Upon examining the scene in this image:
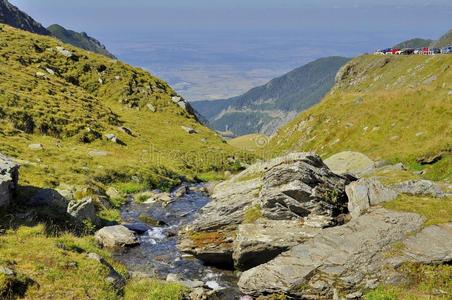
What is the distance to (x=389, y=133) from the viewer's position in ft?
148

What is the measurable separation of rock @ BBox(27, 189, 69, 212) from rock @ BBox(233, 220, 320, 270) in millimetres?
11568

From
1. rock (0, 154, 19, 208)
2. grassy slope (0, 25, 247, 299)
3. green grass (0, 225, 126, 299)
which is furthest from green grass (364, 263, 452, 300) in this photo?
rock (0, 154, 19, 208)

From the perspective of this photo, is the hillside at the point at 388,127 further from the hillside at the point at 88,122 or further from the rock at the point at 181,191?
the rock at the point at 181,191

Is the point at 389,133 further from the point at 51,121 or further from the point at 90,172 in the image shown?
the point at 51,121

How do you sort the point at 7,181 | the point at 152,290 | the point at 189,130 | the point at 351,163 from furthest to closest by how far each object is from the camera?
the point at 189,130
the point at 351,163
the point at 7,181
the point at 152,290

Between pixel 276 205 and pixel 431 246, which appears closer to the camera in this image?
pixel 431 246

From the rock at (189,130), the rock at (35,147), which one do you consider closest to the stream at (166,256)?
the rock at (35,147)

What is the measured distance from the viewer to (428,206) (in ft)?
73.1

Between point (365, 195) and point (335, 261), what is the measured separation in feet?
21.0

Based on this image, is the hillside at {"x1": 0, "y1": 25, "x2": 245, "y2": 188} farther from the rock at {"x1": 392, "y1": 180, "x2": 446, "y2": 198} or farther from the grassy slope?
the rock at {"x1": 392, "y1": 180, "x2": 446, "y2": 198}

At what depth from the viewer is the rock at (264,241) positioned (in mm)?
22500

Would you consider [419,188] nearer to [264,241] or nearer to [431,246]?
[431,246]

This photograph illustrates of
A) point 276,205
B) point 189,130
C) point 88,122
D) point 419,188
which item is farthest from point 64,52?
point 419,188

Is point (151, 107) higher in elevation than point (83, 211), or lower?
higher
